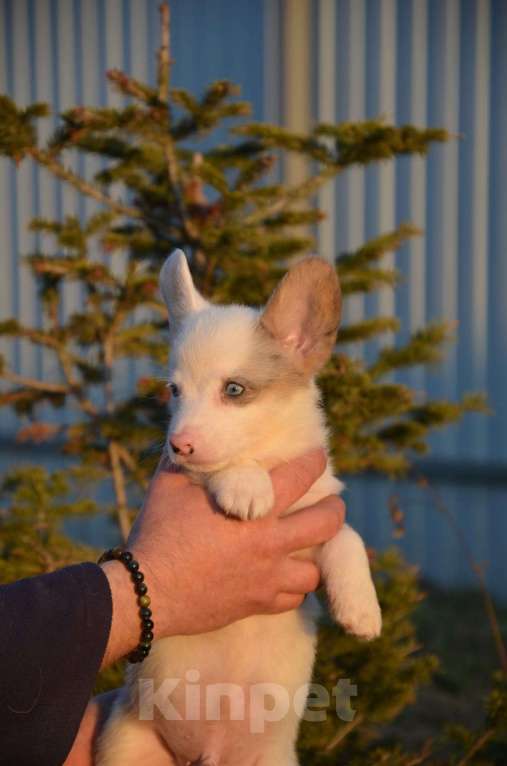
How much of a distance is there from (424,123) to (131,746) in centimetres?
461

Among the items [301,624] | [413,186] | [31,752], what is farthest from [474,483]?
[31,752]

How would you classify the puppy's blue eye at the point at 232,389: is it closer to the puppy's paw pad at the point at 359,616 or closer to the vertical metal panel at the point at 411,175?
the puppy's paw pad at the point at 359,616

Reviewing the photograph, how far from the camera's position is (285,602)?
88.0 inches

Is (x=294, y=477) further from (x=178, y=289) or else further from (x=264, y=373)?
(x=178, y=289)

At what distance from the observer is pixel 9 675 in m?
1.83

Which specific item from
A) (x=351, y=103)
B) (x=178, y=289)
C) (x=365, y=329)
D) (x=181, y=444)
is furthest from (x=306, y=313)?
(x=351, y=103)

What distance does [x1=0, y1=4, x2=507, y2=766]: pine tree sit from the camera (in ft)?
10.1

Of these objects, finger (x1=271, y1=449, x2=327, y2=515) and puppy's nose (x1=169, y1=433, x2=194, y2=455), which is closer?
puppy's nose (x1=169, y1=433, x2=194, y2=455)

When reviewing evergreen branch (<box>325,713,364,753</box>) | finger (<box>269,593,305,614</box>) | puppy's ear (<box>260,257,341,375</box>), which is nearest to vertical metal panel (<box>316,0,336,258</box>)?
evergreen branch (<box>325,713,364,753</box>)

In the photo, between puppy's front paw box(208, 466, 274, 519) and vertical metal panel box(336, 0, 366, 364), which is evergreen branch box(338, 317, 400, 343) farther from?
vertical metal panel box(336, 0, 366, 364)

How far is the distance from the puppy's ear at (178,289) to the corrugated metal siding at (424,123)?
362 cm

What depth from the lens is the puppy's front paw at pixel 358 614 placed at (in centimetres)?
223

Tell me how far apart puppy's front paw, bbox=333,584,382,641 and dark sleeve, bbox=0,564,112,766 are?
580 mm

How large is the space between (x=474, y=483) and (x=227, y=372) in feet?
13.3
